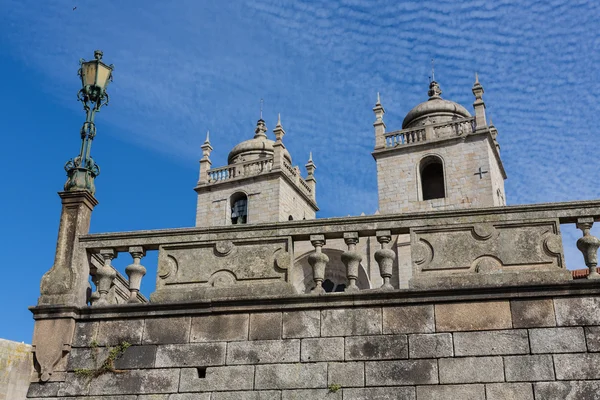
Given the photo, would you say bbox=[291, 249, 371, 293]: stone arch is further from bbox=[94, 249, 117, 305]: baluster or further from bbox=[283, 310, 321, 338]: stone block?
bbox=[283, 310, 321, 338]: stone block

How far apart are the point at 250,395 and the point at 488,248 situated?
3.22m

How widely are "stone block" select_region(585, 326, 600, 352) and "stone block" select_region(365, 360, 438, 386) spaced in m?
1.62

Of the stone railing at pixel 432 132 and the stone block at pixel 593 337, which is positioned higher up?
the stone railing at pixel 432 132

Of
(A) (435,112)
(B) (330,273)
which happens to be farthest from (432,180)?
(B) (330,273)

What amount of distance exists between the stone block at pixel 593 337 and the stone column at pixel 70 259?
601cm

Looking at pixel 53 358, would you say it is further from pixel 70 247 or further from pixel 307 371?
pixel 307 371

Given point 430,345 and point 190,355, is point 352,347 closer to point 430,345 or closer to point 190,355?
point 430,345

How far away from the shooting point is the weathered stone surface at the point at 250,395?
7871 millimetres

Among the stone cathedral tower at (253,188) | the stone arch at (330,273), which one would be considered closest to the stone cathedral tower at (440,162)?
the stone arch at (330,273)

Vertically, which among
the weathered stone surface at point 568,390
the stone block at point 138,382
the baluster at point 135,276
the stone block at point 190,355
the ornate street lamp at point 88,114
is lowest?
the weathered stone surface at point 568,390

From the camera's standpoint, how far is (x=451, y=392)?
24.5ft

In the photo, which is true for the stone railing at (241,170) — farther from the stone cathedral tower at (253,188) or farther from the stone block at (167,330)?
the stone block at (167,330)

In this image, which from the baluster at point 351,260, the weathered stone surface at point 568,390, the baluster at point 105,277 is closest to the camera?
the weathered stone surface at point 568,390

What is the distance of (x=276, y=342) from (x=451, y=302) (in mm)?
2052
